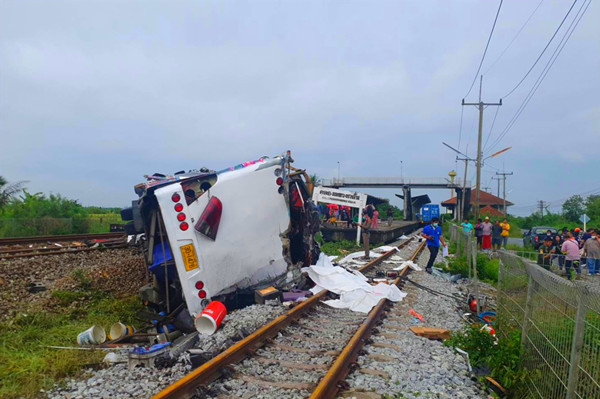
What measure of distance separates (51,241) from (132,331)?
1233 cm

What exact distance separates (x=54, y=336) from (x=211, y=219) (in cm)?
250

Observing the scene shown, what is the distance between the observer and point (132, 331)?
6117 millimetres

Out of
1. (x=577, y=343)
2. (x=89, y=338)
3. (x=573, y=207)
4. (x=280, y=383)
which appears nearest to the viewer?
(x=577, y=343)

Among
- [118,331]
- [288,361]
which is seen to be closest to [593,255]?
[288,361]

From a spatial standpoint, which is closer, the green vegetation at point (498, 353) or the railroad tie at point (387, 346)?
the green vegetation at point (498, 353)

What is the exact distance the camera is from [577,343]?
10.2 feet

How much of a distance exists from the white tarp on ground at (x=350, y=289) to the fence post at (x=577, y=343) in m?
4.44

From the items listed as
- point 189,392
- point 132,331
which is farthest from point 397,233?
point 189,392

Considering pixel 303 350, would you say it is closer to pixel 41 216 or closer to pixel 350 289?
pixel 350 289

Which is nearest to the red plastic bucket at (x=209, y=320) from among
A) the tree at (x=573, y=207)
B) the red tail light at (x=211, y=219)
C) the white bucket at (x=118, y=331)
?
the white bucket at (x=118, y=331)

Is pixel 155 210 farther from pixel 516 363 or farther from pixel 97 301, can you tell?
pixel 516 363

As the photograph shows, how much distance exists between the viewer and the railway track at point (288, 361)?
3984 mm

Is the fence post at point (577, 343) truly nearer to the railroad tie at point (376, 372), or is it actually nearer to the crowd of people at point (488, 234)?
the railroad tie at point (376, 372)

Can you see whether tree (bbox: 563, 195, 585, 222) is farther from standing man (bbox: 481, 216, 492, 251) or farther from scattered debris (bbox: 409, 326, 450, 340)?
scattered debris (bbox: 409, 326, 450, 340)
